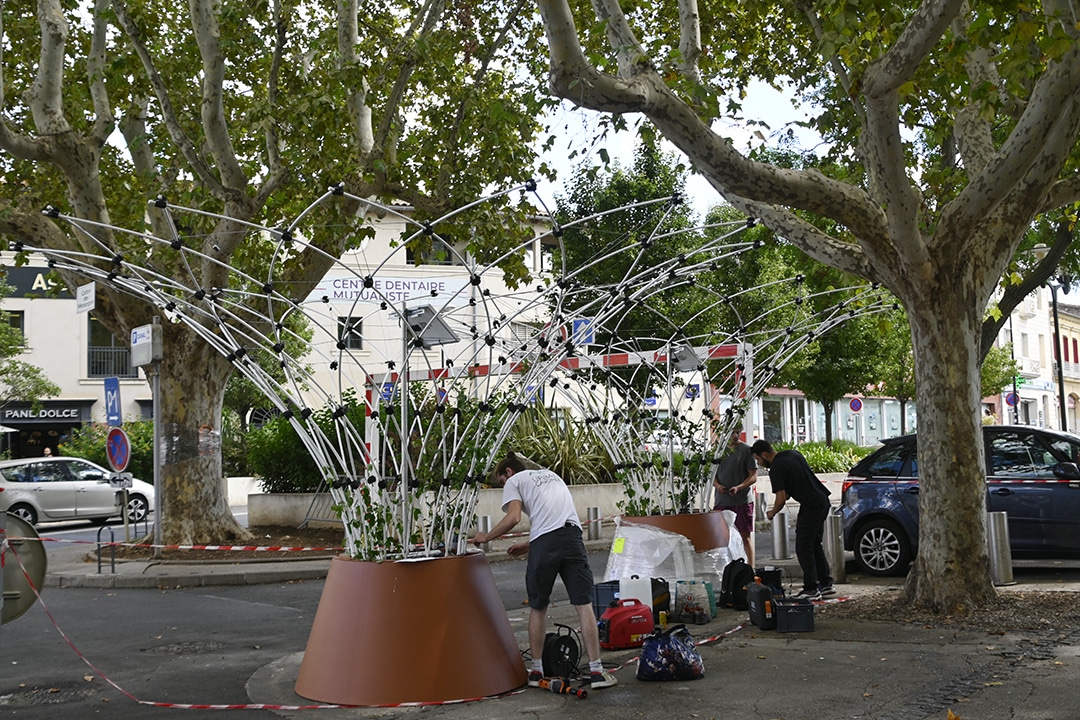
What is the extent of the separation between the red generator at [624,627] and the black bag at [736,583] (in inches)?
74.5

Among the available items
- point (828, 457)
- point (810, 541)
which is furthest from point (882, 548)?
point (828, 457)

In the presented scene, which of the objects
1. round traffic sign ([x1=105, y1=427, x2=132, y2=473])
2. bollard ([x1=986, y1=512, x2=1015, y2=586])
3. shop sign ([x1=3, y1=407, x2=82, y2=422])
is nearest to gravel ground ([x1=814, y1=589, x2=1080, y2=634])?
bollard ([x1=986, y1=512, x2=1015, y2=586])

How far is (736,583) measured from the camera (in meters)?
10.4

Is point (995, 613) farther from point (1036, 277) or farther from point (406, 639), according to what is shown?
point (1036, 277)

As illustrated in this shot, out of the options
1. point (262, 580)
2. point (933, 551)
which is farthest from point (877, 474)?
point (262, 580)

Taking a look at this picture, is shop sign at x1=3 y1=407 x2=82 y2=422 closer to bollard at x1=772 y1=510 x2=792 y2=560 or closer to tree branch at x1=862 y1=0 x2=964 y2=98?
bollard at x1=772 y1=510 x2=792 y2=560

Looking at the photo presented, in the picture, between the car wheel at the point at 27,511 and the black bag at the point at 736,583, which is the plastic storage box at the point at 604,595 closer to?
the black bag at the point at 736,583

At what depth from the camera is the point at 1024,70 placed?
8.18m

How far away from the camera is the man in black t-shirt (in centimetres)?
1100

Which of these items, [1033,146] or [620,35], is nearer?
[1033,146]

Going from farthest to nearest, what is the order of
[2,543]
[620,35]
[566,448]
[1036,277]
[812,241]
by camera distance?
1. [566,448]
2. [1036,277]
3. [812,241]
4. [620,35]
5. [2,543]

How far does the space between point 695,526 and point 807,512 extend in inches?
45.6

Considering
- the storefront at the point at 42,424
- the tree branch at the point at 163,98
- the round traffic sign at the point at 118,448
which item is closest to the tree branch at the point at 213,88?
the tree branch at the point at 163,98

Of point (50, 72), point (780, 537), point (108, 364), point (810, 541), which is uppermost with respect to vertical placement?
point (50, 72)
